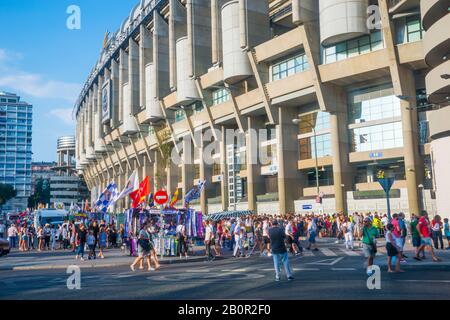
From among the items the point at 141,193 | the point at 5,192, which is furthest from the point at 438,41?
the point at 5,192

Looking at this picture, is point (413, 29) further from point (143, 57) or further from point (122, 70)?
point (122, 70)

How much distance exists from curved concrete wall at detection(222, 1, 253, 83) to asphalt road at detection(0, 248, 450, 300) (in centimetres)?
3117

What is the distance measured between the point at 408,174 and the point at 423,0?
13.0 meters

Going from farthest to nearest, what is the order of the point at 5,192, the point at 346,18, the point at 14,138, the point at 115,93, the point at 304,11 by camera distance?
the point at 14,138, the point at 5,192, the point at 115,93, the point at 304,11, the point at 346,18

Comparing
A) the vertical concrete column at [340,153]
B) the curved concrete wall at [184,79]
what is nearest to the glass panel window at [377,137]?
the vertical concrete column at [340,153]

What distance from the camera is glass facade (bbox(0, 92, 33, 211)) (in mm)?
156375

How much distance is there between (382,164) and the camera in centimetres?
3856

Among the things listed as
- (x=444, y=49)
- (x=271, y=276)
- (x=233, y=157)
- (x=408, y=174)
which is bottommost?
(x=271, y=276)

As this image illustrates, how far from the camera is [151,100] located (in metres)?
62.5

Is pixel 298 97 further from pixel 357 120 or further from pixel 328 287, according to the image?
pixel 328 287

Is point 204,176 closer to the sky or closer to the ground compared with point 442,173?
closer to the sky

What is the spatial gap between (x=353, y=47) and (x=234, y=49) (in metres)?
12.7

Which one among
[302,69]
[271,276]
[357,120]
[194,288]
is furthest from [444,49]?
[194,288]

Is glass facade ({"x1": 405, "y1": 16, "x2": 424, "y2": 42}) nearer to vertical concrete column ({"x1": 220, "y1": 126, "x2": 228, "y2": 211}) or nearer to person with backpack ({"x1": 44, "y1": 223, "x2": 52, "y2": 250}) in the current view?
vertical concrete column ({"x1": 220, "y1": 126, "x2": 228, "y2": 211})
